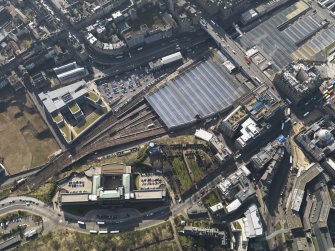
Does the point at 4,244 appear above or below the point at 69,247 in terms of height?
above

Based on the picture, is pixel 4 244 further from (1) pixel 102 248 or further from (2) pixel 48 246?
(1) pixel 102 248

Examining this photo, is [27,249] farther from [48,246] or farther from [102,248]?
[102,248]

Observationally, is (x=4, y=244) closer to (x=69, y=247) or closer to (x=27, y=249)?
(x=27, y=249)

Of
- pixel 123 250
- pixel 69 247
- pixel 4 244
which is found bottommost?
pixel 123 250

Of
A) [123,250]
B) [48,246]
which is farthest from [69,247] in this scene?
[123,250]

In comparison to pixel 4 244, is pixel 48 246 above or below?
below

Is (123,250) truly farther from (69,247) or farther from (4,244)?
(4,244)

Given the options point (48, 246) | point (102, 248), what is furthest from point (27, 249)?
point (102, 248)
